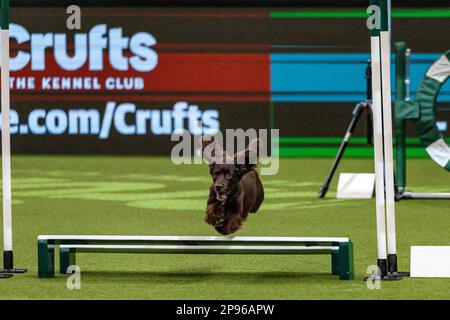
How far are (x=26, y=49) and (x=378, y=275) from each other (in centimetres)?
1018

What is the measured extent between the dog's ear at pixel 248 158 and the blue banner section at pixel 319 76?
942 centimetres

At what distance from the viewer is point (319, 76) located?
54.3 ft

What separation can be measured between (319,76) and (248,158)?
31.2ft

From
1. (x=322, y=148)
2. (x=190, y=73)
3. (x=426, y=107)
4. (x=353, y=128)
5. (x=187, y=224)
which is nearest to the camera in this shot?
(x=187, y=224)

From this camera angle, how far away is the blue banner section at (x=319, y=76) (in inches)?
649

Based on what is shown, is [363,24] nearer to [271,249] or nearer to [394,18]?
[394,18]

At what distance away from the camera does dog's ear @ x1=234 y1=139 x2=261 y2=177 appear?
7.13 metres

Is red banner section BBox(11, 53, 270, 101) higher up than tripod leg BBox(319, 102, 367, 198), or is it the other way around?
red banner section BBox(11, 53, 270, 101)

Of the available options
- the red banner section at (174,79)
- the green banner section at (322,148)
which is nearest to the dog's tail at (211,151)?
the red banner section at (174,79)

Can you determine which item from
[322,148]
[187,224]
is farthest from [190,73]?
[187,224]
